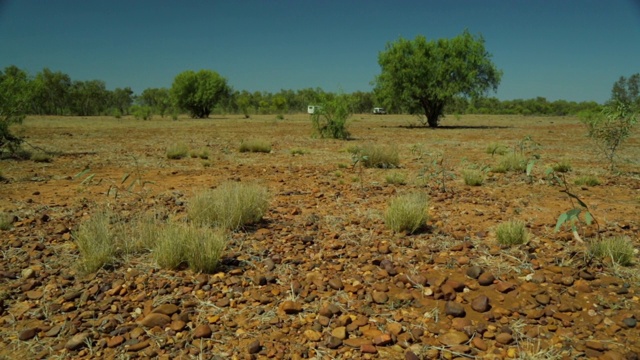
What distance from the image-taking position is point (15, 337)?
2.69 meters

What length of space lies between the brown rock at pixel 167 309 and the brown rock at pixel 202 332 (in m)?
0.32

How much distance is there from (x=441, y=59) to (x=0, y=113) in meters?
25.5

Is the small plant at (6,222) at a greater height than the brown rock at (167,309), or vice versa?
the small plant at (6,222)

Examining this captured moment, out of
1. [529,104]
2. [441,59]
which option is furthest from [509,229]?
[529,104]

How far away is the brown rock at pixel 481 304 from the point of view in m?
3.01

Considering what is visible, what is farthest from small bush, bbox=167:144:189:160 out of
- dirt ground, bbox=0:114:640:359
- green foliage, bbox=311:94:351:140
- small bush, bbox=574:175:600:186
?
small bush, bbox=574:175:600:186

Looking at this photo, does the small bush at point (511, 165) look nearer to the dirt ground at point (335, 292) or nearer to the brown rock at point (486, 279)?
the dirt ground at point (335, 292)

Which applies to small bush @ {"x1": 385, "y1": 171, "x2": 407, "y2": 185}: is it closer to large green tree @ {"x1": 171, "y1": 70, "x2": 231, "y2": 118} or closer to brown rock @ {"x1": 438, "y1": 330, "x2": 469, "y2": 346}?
brown rock @ {"x1": 438, "y1": 330, "x2": 469, "y2": 346}

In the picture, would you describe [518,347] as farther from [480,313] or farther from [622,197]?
[622,197]

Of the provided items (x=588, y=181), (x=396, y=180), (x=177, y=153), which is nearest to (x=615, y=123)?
(x=588, y=181)

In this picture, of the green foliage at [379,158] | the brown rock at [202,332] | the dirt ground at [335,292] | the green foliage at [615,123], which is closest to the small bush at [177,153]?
the green foliage at [379,158]

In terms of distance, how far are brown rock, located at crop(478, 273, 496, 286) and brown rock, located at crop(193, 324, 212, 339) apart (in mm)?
2230

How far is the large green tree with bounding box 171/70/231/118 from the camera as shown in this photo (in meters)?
54.7

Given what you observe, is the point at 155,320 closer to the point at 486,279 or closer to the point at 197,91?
the point at 486,279
